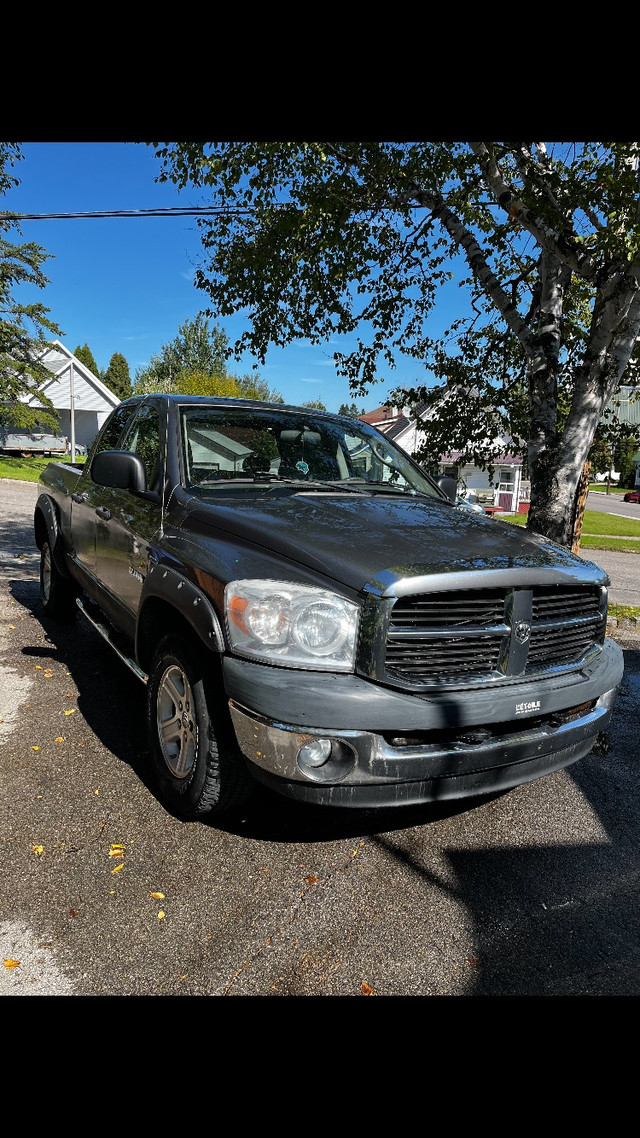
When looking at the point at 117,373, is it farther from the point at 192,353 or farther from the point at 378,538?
the point at 378,538

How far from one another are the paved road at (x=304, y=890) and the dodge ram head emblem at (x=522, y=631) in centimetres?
99

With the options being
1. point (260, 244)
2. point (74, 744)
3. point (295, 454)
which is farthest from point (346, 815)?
point (260, 244)

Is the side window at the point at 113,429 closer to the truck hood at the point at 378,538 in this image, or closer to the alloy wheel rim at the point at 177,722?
the truck hood at the point at 378,538

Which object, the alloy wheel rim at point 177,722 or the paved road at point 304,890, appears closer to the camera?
the paved road at point 304,890

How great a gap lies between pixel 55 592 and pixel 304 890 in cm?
418

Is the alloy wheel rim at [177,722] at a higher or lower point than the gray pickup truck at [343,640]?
lower

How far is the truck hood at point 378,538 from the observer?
2.49 meters

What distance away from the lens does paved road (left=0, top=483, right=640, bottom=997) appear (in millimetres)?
2201

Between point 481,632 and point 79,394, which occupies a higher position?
point 79,394

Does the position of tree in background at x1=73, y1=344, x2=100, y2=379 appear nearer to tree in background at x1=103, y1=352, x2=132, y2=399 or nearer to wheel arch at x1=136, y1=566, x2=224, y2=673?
tree in background at x1=103, y1=352, x2=132, y2=399

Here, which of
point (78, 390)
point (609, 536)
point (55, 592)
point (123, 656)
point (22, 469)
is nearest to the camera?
point (123, 656)

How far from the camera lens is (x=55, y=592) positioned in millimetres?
5980

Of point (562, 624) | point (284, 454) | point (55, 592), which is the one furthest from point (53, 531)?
point (562, 624)

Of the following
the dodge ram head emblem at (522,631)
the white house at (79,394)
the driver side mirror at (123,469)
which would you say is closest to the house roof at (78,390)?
the white house at (79,394)
